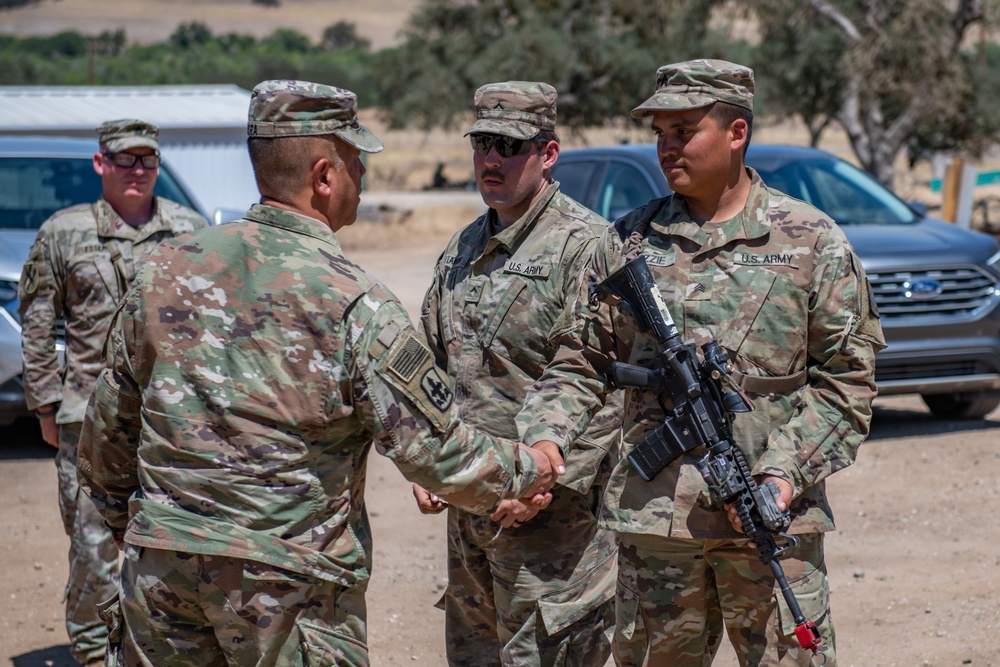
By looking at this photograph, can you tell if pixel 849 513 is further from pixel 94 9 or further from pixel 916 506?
pixel 94 9

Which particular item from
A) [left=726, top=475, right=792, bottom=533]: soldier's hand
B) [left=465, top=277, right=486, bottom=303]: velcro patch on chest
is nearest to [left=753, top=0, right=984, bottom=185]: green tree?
[left=465, top=277, right=486, bottom=303]: velcro patch on chest

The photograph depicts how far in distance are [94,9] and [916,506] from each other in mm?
97326

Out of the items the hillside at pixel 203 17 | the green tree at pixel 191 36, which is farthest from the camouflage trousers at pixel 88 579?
the green tree at pixel 191 36

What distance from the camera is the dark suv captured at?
25.0 feet

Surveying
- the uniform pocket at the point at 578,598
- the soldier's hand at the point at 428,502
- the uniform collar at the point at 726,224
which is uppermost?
the uniform collar at the point at 726,224

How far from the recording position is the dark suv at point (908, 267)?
7.63 metres

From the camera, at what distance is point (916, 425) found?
8.46m

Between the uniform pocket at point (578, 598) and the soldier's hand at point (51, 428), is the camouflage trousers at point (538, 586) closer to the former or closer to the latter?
the uniform pocket at point (578, 598)

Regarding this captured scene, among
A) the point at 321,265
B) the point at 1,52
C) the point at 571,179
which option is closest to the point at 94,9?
the point at 1,52

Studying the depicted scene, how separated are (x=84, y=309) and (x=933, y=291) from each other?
544cm

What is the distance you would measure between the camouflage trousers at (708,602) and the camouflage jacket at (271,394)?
908 millimetres

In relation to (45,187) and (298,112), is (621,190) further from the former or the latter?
(298,112)

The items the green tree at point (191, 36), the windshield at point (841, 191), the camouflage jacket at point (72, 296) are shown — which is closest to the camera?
the camouflage jacket at point (72, 296)

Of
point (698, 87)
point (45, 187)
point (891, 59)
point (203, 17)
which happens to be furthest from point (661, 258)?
point (203, 17)
